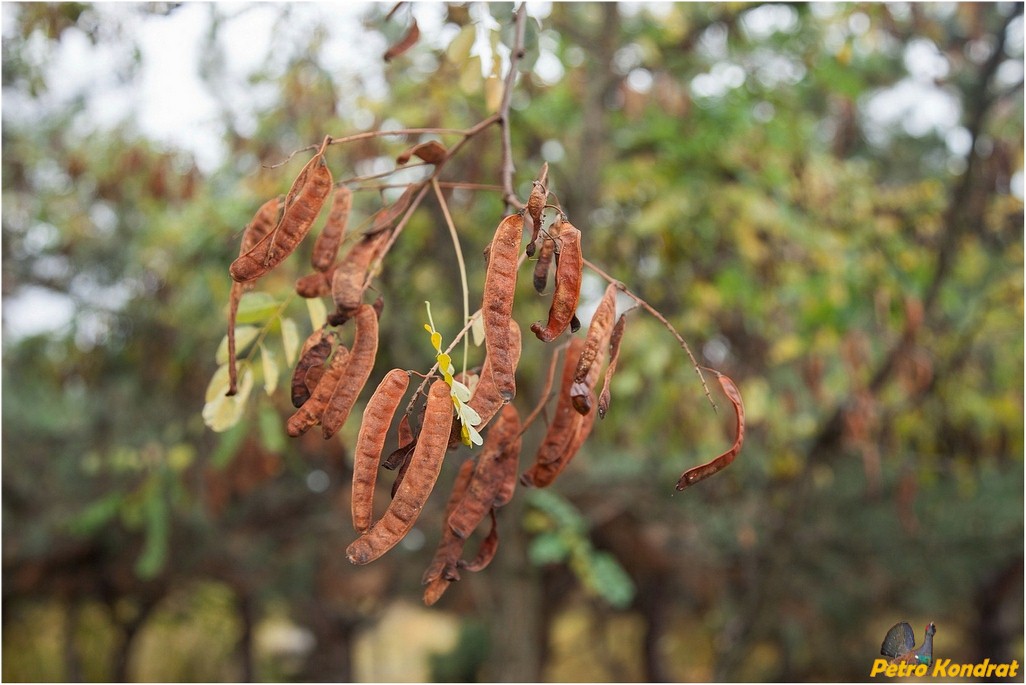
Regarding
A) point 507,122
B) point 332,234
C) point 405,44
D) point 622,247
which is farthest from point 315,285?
point 622,247

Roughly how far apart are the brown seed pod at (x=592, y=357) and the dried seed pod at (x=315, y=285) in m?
0.34

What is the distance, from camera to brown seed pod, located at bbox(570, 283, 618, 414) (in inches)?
36.1

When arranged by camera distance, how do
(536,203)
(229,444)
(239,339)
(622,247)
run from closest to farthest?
1. (536,203)
2. (239,339)
3. (229,444)
4. (622,247)

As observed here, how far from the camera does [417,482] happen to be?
0.86m

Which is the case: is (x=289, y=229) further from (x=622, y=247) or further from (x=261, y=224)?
(x=622, y=247)

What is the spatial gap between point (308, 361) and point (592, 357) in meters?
0.33

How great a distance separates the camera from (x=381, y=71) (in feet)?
11.3

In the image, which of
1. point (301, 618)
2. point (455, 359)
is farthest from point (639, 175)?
point (301, 618)

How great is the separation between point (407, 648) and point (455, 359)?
1109cm

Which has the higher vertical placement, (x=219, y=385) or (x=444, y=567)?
(x=219, y=385)

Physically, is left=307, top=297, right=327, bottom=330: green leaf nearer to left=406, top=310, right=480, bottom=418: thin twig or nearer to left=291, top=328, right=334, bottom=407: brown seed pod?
left=291, top=328, right=334, bottom=407: brown seed pod

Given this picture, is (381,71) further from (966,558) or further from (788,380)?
(966,558)

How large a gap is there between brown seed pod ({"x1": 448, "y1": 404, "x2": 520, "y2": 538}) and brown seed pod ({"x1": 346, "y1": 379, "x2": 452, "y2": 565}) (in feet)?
0.39

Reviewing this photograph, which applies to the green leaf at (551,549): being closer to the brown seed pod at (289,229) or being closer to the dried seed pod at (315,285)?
the dried seed pod at (315,285)
